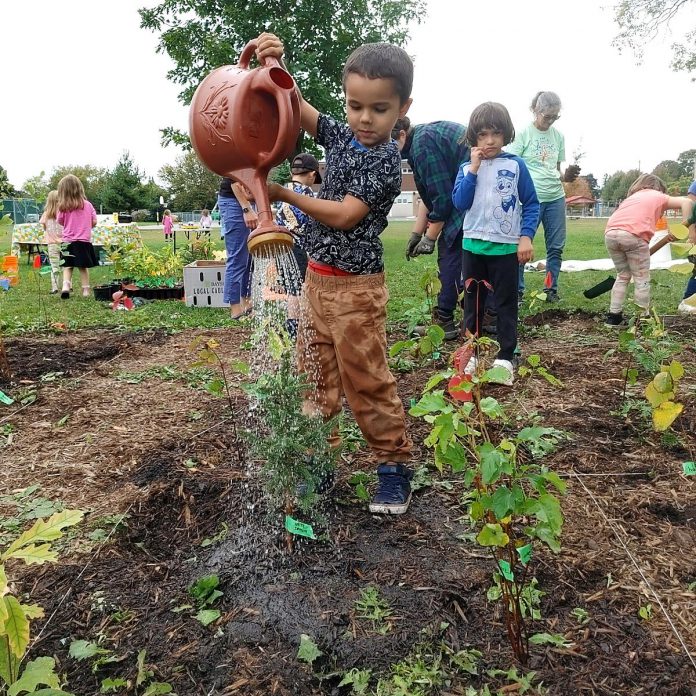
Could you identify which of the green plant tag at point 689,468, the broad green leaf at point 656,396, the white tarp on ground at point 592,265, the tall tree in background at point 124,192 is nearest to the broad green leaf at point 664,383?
the broad green leaf at point 656,396

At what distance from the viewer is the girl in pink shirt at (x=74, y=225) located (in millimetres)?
7277

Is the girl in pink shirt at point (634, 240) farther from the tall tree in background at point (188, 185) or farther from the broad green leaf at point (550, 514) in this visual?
the tall tree in background at point (188, 185)

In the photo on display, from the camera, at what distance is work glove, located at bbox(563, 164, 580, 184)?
5.39 metres

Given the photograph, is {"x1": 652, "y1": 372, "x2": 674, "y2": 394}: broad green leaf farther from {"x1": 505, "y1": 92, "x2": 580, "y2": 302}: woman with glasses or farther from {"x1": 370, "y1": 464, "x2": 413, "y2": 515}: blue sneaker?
{"x1": 505, "y1": 92, "x2": 580, "y2": 302}: woman with glasses

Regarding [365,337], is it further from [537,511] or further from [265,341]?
[537,511]

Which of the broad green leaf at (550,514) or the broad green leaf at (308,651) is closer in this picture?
the broad green leaf at (550,514)

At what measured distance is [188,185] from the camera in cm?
4856

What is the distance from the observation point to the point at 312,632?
1.65 m

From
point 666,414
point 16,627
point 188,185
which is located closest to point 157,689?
point 16,627

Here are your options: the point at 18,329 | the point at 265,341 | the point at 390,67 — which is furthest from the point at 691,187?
the point at 18,329

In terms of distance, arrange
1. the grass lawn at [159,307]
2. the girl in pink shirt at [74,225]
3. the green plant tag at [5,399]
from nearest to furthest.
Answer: the green plant tag at [5,399], the grass lawn at [159,307], the girl in pink shirt at [74,225]

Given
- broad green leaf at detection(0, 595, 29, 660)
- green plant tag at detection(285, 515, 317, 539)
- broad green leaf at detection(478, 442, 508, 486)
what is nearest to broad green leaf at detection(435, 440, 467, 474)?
broad green leaf at detection(478, 442, 508, 486)

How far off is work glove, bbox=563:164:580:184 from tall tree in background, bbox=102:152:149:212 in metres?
39.9

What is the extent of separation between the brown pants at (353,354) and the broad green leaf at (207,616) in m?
0.74
